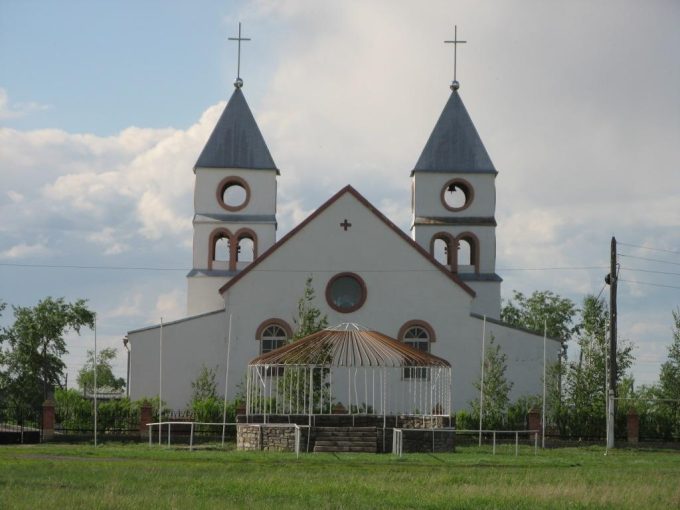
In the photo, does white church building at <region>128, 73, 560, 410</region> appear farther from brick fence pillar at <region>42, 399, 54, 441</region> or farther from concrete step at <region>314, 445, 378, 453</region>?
Answer: concrete step at <region>314, 445, 378, 453</region>

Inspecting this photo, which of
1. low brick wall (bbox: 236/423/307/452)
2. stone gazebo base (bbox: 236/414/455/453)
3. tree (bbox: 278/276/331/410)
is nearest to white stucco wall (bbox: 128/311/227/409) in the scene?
tree (bbox: 278/276/331/410)

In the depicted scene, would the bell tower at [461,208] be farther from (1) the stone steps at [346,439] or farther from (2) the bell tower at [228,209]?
(1) the stone steps at [346,439]

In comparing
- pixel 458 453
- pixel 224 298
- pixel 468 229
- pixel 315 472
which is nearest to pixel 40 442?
pixel 224 298

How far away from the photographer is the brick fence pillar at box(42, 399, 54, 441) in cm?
4275

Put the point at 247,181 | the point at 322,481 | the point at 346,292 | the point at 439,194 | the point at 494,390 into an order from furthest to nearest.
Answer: the point at 247,181 < the point at 439,194 < the point at 346,292 < the point at 494,390 < the point at 322,481

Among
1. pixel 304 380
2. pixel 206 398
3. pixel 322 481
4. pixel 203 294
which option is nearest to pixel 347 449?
pixel 304 380

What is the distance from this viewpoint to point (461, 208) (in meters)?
57.2

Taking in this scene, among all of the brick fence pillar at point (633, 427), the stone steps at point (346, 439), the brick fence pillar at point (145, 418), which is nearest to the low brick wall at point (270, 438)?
the stone steps at point (346, 439)

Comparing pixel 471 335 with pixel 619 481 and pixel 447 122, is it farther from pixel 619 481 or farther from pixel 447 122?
pixel 619 481

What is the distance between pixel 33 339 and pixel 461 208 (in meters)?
21.0

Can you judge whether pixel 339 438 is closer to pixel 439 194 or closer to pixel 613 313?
pixel 613 313

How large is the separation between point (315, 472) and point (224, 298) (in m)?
25.6

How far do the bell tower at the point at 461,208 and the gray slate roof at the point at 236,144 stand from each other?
701cm

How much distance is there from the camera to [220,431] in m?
44.4
